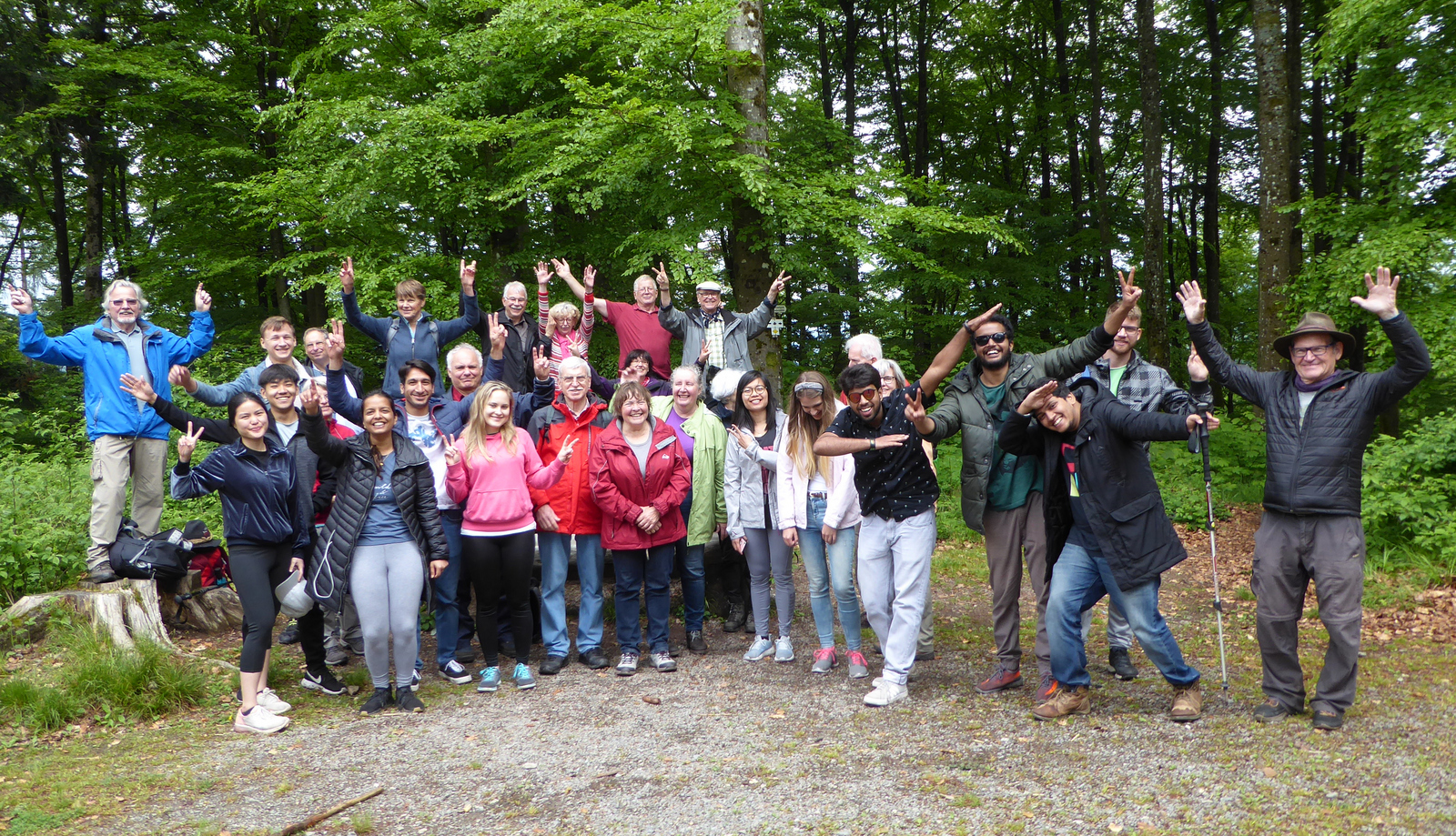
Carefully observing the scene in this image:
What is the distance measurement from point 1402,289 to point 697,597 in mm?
8360

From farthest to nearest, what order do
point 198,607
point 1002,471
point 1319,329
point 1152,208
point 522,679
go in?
point 1152,208, point 198,607, point 522,679, point 1002,471, point 1319,329

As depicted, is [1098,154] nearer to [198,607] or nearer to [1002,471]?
[1002,471]

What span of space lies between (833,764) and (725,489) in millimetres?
2383

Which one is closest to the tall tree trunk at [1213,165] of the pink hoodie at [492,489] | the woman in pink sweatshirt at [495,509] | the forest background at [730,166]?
the forest background at [730,166]

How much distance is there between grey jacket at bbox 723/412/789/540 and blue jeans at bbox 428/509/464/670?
1901mm

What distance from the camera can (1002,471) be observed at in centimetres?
516

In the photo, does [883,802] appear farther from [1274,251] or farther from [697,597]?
[1274,251]

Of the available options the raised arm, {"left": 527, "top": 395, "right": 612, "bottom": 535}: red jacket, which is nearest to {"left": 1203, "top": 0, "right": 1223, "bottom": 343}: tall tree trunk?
the raised arm

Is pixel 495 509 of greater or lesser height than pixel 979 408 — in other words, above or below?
below

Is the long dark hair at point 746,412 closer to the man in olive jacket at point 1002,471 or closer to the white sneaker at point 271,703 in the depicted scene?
the man in olive jacket at point 1002,471

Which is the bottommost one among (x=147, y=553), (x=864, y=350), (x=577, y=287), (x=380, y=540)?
(x=147, y=553)

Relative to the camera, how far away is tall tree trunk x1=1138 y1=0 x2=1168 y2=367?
46.6ft

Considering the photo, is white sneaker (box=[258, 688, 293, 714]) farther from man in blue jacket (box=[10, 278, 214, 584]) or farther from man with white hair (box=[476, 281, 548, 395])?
man with white hair (box=[476, 281, 548, 395])

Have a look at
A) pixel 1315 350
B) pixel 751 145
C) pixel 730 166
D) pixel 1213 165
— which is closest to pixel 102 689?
pixel 730 166
